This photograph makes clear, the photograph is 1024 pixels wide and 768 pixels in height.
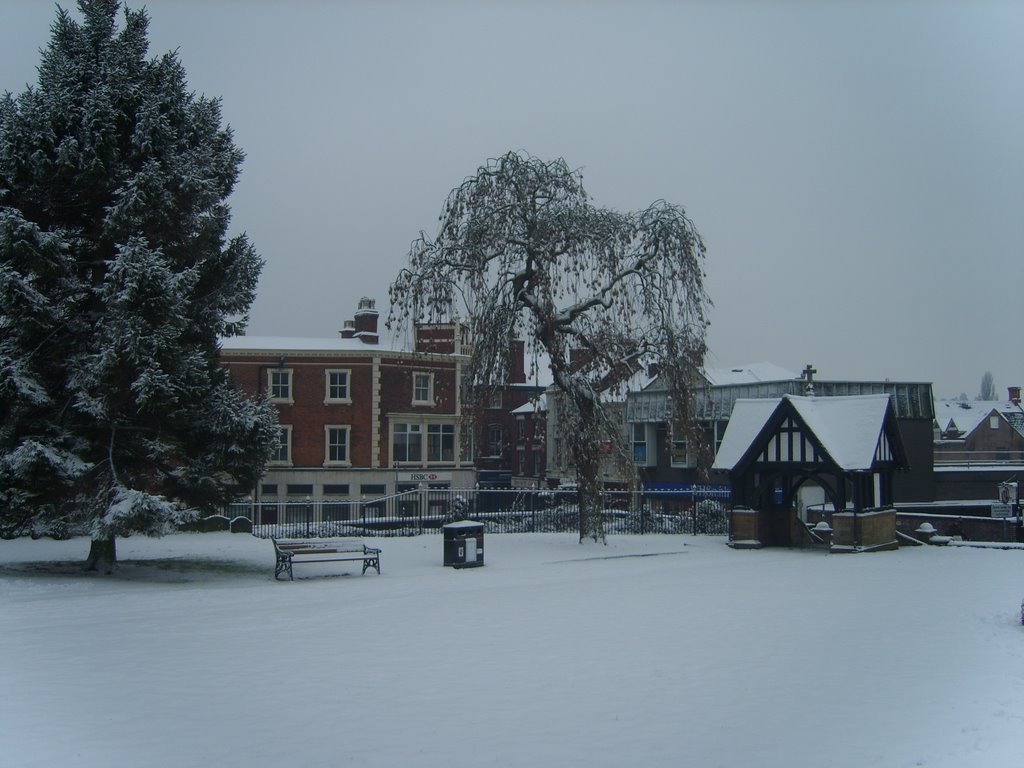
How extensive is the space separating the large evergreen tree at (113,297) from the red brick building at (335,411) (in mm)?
25108

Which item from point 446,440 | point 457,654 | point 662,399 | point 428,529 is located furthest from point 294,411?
point 457,654

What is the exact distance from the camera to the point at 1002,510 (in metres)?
34.1

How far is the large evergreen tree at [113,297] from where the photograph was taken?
17469mm

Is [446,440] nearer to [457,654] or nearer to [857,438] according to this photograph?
[857,438]

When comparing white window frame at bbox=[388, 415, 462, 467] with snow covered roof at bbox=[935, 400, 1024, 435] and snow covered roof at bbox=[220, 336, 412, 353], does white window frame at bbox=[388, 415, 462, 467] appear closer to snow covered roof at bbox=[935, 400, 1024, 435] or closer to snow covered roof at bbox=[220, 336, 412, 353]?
snow covered roof at bbox=[220, 336, 412, 353]

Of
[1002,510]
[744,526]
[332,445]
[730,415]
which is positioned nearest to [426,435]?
[332,445]

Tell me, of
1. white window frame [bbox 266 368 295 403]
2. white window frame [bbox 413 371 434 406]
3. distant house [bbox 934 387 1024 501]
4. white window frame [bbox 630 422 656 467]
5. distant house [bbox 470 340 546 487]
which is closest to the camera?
white window frame [bbox 266 368 295 403]

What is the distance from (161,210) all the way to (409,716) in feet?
43.0

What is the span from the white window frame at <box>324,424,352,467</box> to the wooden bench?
2537cm

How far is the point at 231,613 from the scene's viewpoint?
15.0 metres

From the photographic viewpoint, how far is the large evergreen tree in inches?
688

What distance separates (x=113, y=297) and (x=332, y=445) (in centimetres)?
2875

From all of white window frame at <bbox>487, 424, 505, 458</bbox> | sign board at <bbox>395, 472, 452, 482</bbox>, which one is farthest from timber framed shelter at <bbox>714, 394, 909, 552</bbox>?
white window frame at <bbox>487, 424, 505, 458</bbox>

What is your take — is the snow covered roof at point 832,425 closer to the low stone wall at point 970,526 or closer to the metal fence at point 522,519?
the metal fence at point 522,519
